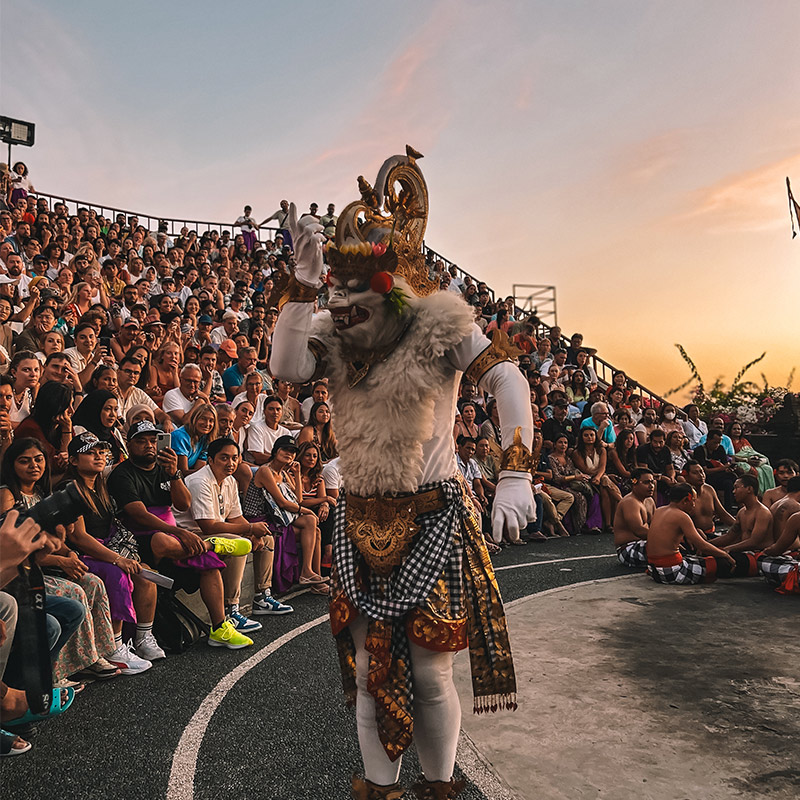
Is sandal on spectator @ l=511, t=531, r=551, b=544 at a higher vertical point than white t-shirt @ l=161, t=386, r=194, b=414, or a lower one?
lower

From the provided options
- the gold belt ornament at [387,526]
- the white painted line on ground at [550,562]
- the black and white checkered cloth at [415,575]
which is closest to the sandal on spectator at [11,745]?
the black and white checkered cloth at [415,575]

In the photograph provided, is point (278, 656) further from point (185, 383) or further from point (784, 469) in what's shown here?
point (784, 469)

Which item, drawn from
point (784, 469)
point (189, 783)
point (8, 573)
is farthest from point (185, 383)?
point (784, 469)

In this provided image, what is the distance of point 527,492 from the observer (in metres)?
2.68

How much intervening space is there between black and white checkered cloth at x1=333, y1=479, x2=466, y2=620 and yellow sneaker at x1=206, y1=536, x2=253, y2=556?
3237 mm

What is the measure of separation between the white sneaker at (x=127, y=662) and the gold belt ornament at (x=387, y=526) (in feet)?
9.24

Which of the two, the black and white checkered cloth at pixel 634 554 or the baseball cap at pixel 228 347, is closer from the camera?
the black and white checkered cloth at pixel 634 554

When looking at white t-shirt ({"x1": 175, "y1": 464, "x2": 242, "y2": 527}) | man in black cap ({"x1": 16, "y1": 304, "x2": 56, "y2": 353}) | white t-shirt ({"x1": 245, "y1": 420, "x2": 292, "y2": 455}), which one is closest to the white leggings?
white t-shirt ({"x1": 175, "y1": 464, "x2": 242, "y2": 527})

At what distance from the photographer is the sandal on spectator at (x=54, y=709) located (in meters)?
3.61

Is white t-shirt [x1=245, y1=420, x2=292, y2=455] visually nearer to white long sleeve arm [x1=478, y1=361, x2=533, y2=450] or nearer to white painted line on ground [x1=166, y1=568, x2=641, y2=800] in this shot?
white painted line on ground [x1=166, y1=568, x2=641, y2=800]

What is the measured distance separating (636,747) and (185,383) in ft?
19.9

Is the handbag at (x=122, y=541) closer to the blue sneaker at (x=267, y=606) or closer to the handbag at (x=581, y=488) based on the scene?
the blue sneaker at (x=267, y=606)

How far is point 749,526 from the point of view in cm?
794

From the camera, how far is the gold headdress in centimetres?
279
